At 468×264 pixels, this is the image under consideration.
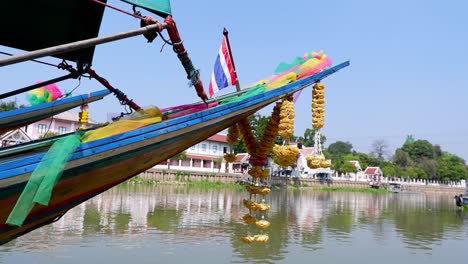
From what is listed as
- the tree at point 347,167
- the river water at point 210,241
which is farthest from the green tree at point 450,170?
the river water at point 210,241

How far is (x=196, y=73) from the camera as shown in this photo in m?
4.70

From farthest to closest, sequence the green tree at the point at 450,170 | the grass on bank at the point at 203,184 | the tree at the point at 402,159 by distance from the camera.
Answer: the tree at the point at 402,159, the green tree at the point at 450,170, the grass on bank at the point at 203,184

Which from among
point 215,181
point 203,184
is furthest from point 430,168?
point 203,184

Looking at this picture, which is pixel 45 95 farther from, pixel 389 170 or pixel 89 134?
pixel 389 170

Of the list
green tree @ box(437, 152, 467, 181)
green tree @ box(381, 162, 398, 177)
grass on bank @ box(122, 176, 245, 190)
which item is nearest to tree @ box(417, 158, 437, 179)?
green tree @ box(437, 152, 467, 181)

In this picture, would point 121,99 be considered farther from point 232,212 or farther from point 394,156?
point 394,156

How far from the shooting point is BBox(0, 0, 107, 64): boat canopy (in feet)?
16.5

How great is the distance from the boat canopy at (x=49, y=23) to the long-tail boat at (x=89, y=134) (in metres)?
0.01

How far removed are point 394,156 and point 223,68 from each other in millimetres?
90106

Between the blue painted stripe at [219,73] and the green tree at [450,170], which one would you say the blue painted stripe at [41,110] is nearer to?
the blue painted stripe at [219,73]

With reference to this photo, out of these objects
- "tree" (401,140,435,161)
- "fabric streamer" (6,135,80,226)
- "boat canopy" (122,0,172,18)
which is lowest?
"fabric streamer" (6,135,80,226)

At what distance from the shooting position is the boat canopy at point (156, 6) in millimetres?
Result: 4055

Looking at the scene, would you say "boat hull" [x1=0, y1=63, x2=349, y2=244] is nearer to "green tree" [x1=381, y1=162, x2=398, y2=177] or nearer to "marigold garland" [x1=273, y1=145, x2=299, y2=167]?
"marigold garland" [x1=273, y1=145, x2=299, y2=167]

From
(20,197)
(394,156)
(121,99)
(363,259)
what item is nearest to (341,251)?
(363,259)
